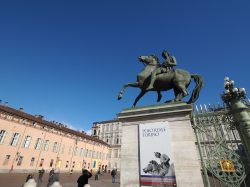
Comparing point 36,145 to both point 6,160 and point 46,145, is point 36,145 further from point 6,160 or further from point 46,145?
point 6,160

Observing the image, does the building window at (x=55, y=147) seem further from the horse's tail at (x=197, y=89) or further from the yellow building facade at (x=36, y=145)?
the horse's tail at (x=197, y=89)

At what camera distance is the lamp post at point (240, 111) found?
5273 mm

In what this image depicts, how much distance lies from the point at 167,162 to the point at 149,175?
0.58 metres

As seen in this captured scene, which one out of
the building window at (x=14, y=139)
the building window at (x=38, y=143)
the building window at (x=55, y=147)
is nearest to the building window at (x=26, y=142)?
the building window at (x=14, y=139)

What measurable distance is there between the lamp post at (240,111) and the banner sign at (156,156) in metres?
2.34

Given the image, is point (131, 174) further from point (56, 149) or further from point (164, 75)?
point (56, 149)

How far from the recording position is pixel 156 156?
4527 millimetres

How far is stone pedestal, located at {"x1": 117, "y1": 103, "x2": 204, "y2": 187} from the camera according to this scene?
4.12m

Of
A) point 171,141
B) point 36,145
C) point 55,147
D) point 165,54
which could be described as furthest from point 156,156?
point 55,147

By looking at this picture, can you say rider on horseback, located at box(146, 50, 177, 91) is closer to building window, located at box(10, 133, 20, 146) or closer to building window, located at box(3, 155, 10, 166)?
building window, located at box(3, 155, 10, 166)

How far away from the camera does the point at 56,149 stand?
36.7 m

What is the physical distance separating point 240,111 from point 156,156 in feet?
10.8

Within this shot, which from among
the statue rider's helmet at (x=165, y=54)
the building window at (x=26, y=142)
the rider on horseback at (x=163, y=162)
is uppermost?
the building window at (x=26, y=142)

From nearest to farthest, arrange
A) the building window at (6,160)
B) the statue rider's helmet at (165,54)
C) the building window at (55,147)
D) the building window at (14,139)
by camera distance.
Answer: the statue rider's helmet at (165,54) → the building window at (6,160) → the building window at (14,139) → the building window at (55,147)
